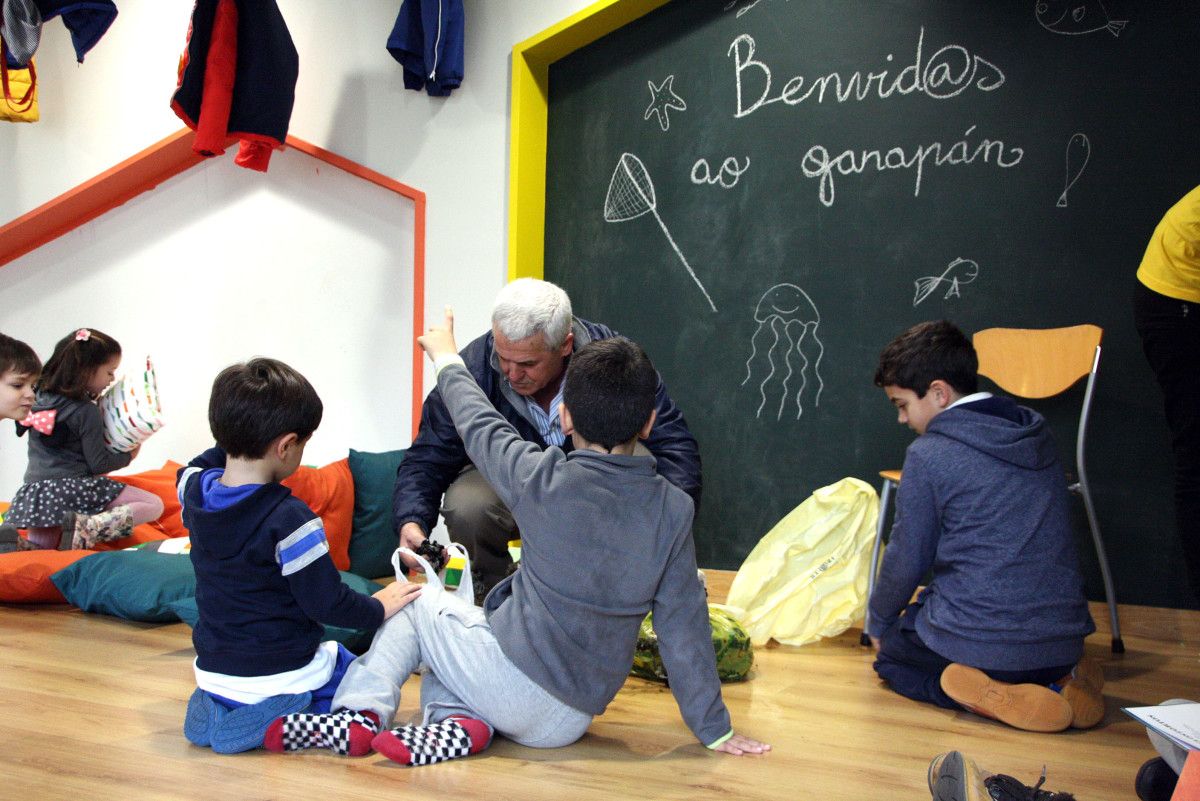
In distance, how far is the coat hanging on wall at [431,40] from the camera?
379cm

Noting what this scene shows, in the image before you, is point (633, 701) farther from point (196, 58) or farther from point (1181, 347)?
point (196, 58)

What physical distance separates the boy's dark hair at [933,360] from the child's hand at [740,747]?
92cm

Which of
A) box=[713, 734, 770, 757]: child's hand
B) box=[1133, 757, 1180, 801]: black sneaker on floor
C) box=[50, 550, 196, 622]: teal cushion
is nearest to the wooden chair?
box=[713, 734, 770, 757]: child's hand

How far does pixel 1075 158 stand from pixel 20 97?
3523mm

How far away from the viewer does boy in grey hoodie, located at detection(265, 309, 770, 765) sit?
1.82 m

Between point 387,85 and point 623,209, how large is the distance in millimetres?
1086

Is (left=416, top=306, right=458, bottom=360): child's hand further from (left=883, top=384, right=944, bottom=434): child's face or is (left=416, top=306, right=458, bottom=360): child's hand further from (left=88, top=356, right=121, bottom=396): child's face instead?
(left=88, top=356, right=121, bottom=396): child's face

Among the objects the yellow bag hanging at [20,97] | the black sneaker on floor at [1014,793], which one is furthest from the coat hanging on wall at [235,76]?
the black sneaker on floor at [1014,793]

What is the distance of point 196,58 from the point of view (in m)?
3.60

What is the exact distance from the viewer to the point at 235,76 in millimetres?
→ 3674

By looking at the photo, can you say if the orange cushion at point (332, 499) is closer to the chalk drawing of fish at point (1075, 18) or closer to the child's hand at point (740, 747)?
the child's hand at point (740, 747)

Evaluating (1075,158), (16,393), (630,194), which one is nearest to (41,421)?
(16,393)

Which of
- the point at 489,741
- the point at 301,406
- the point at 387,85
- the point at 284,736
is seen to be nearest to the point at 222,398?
the point at 301,406

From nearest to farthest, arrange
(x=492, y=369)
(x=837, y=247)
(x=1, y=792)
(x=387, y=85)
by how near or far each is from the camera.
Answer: (x=1, y=792)
(x=492, y=369)
(x=837, y=247)
(x=387, y=85)
